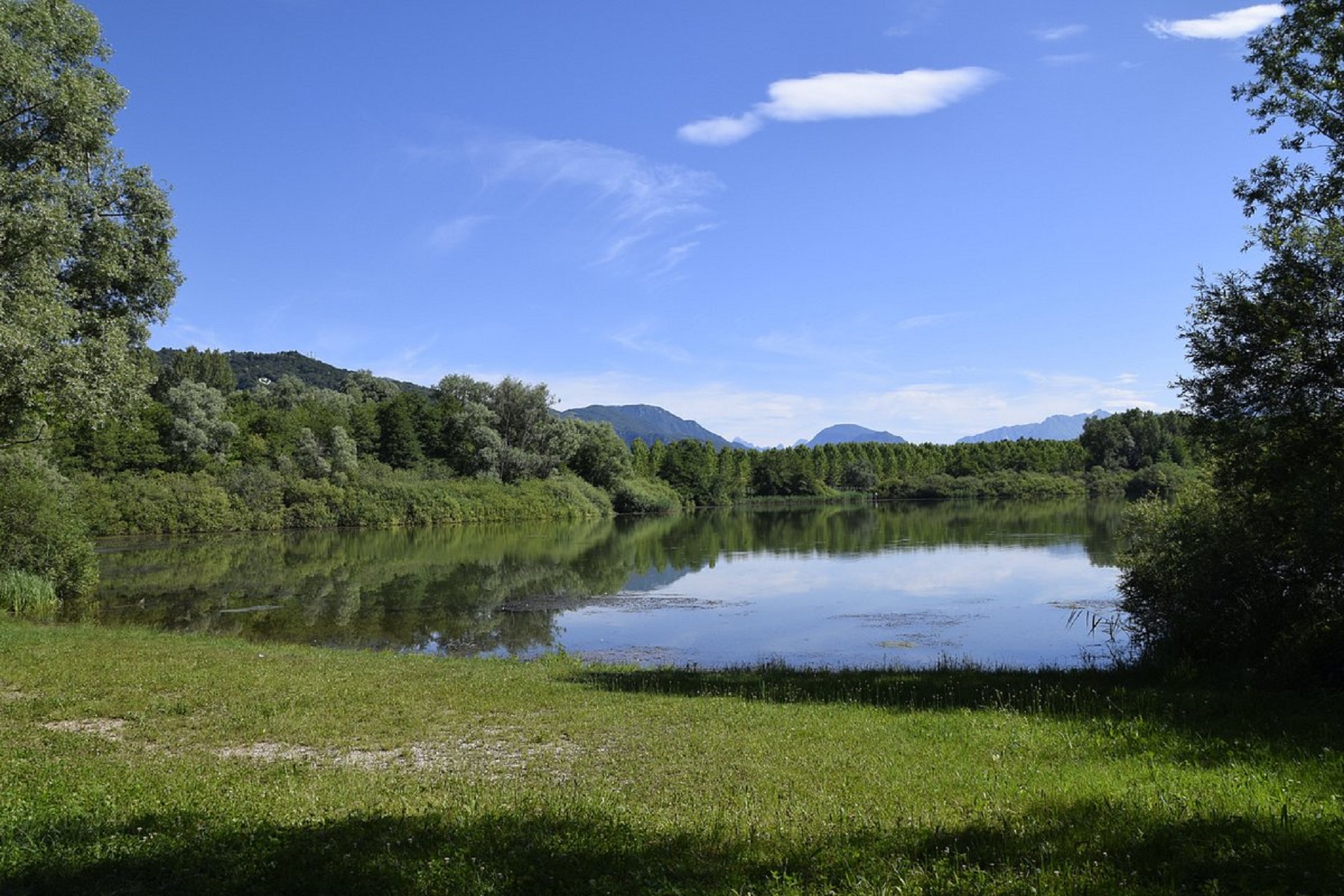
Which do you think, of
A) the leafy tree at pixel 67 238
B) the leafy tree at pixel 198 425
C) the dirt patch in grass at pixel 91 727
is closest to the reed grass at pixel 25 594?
the leafy tree at pixel 67 238

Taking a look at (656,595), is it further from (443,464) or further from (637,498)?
(637,498)

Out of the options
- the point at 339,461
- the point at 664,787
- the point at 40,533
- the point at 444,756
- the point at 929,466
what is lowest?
the point at 444,756

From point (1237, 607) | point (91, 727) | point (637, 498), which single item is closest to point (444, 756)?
point (91, 727)

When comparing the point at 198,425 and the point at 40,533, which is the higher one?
the point at 198,425

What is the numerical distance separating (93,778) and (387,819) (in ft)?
11.3

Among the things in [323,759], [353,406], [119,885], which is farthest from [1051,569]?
[353,406]

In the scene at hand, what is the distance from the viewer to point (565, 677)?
1633cm

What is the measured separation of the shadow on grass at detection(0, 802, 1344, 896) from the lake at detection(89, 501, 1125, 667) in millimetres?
13445

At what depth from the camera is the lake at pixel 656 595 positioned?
23.2 meters

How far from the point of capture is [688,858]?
573 cm

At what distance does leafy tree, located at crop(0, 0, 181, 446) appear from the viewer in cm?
1705

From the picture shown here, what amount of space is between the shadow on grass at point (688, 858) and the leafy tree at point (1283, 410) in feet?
28.3

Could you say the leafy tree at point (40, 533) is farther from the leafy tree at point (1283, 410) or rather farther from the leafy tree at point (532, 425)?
the leafy tree at point (532, 425)

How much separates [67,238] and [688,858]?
2029 cm
